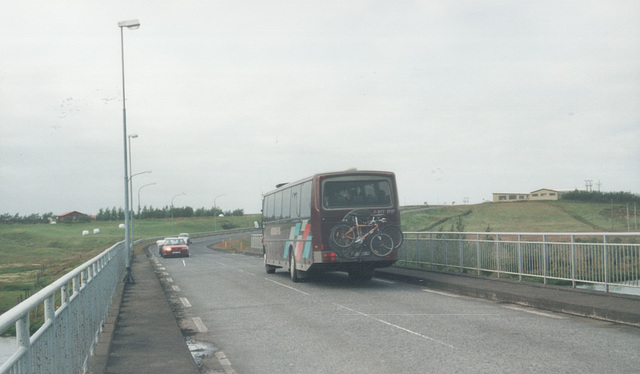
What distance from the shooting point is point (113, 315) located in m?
11.5

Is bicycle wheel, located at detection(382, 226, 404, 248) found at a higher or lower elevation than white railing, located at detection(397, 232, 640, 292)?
higher

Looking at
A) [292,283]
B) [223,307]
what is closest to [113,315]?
[223,307]

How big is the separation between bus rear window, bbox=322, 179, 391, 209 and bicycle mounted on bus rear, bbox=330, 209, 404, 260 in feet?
1.23

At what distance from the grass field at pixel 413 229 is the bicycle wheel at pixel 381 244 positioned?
27787 mm

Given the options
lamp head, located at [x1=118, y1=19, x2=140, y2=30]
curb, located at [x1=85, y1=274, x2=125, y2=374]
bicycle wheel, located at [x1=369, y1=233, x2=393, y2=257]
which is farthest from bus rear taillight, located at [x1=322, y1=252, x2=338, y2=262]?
lamp head, located at [x1=118, y1=19, x2=140, y2=30]

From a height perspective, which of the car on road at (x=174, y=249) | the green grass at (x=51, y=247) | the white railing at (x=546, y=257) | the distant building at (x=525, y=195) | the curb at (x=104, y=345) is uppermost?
the distant building at (x=525, y=195)

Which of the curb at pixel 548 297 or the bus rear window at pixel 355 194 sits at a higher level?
the bus rear window at pixel 355 194

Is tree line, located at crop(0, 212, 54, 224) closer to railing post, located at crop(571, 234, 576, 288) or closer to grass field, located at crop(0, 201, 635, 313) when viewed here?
grass field, located at crop(0, 201, 635, 313)

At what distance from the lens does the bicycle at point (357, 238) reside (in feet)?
56.9

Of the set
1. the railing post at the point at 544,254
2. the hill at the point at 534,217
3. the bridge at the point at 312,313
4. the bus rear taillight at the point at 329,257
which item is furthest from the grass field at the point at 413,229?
the railing post at the point at 544,254

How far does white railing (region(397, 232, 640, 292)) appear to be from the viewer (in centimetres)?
1264

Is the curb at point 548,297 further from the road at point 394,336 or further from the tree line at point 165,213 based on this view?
the tree line at point 165,213

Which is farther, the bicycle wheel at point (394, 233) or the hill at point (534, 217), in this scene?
the hill at point (534, 217)

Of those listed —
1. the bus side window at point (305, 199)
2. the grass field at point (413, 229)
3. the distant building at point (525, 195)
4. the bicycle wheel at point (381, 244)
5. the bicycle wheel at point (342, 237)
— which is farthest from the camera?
the distant building at point (525, 195)
